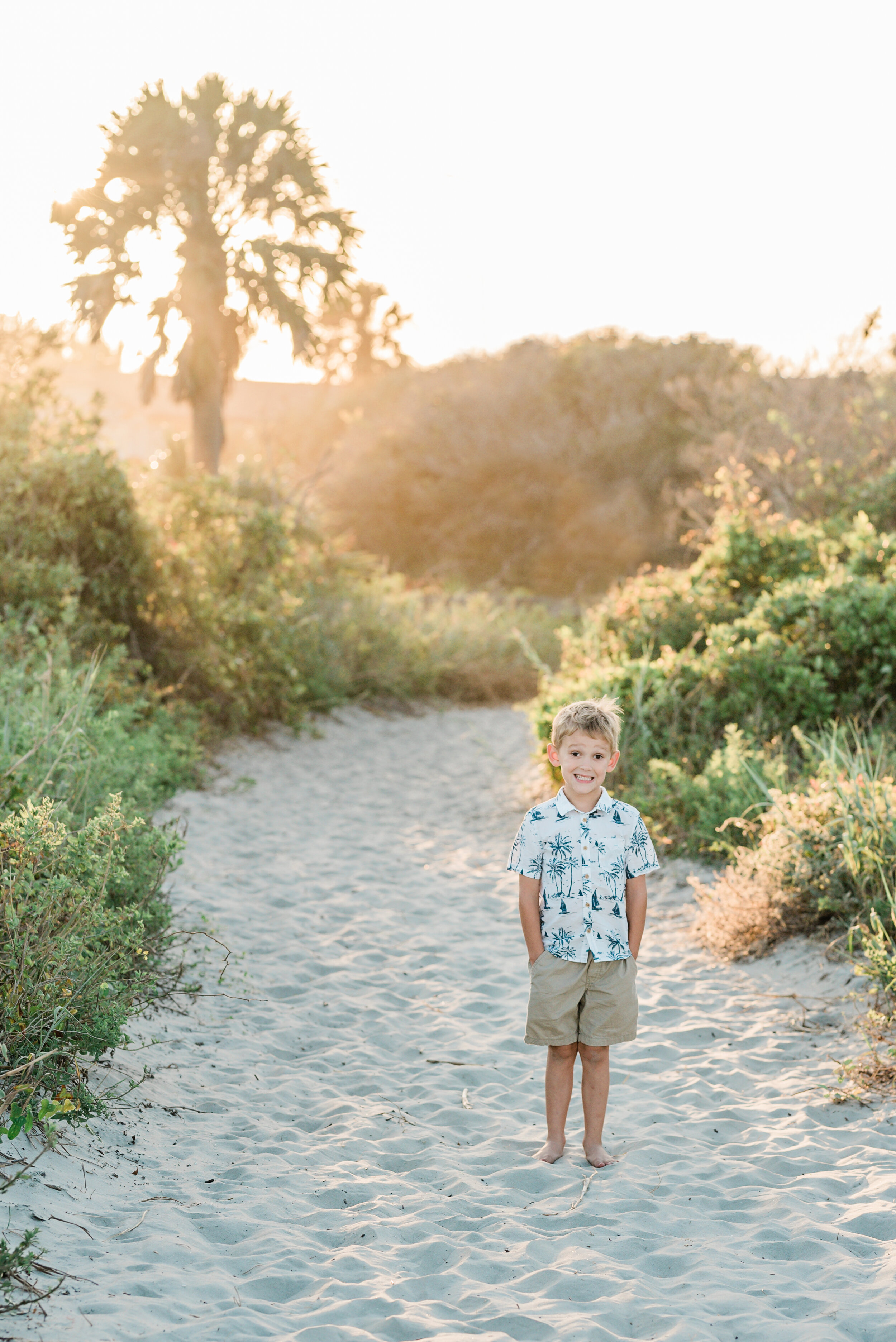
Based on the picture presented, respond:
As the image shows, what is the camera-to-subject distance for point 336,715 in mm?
12531

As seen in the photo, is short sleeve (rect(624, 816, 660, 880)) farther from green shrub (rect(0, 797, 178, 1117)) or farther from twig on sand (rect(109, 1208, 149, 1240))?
twig on sand (rect(109, 1208, 149, 1240))

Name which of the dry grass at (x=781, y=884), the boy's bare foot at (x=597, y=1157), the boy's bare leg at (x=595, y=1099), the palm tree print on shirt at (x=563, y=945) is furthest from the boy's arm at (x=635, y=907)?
the dry grass at (x=781, y=884)

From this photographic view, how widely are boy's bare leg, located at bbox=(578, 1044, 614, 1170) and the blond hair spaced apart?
39.5 inches

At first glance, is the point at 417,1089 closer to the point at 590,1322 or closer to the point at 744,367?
the point at 590,1322

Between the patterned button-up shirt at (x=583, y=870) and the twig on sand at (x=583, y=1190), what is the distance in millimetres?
693

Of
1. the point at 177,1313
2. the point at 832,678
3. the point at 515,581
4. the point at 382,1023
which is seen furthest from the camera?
the point at 515,581

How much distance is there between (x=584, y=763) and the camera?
3.50 metres

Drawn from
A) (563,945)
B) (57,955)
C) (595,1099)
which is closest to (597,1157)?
(595,1099)

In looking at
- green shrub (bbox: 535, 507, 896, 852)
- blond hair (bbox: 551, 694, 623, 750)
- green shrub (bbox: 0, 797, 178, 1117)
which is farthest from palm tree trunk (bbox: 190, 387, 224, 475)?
blond hair (bbox: 551, 694, 623, 750)

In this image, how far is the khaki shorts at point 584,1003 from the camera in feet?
11.6

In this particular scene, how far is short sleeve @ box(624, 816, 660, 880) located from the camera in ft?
11.7

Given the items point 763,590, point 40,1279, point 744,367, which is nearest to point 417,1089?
point 40,1279

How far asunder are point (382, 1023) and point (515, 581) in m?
20.8

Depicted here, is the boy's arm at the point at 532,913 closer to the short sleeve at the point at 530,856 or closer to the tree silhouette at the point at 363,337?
the short sleeve at the point at 530,856
